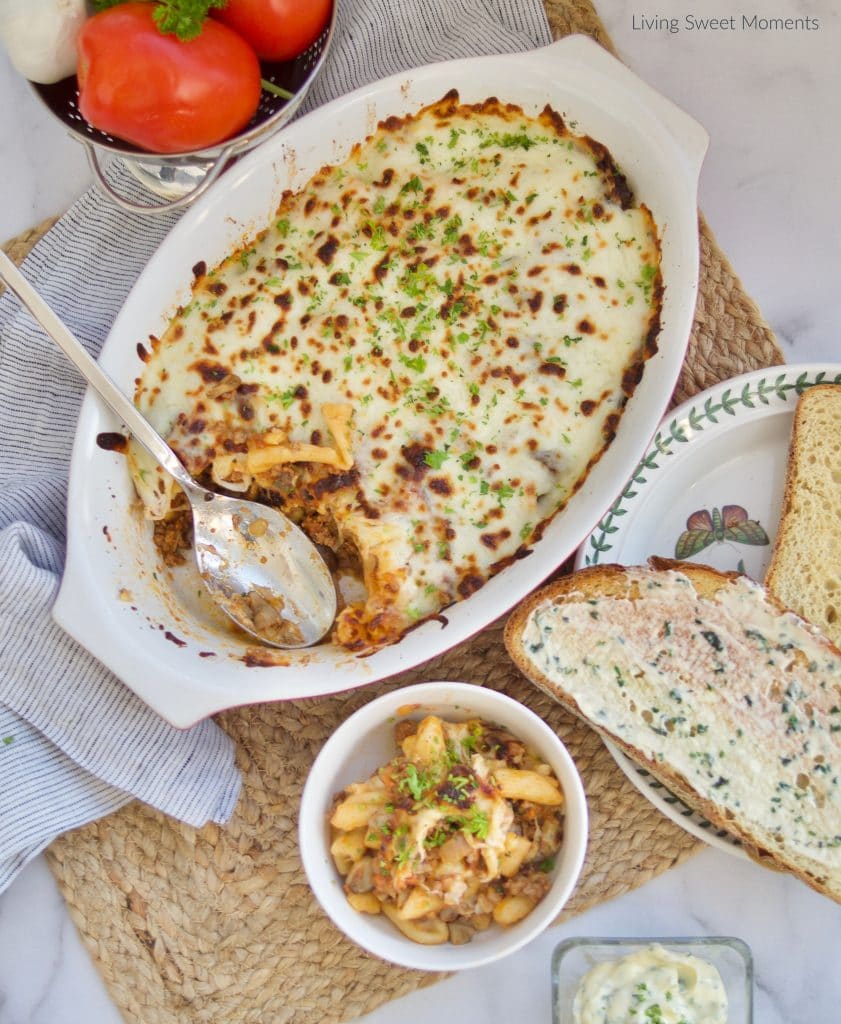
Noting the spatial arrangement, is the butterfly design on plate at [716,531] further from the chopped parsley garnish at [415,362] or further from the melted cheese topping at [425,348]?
the chopped parsley garnish at [415,362]

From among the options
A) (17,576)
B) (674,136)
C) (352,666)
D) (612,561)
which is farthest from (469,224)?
(17,576)

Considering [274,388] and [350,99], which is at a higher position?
[350,99]

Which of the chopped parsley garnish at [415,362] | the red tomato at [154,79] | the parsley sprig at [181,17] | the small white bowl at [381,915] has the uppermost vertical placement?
the parsley sprig at [181,17]

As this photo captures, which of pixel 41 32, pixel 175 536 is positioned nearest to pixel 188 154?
pixel 41 32

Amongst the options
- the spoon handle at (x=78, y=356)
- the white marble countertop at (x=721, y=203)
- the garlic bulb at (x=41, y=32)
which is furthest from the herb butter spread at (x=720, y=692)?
the garlic bulb at (x=41, y=32)

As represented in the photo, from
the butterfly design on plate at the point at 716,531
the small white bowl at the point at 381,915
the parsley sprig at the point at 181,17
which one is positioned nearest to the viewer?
the parsley sprig at the point at 181,17

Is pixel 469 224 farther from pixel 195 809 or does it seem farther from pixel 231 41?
pixel 195 809
